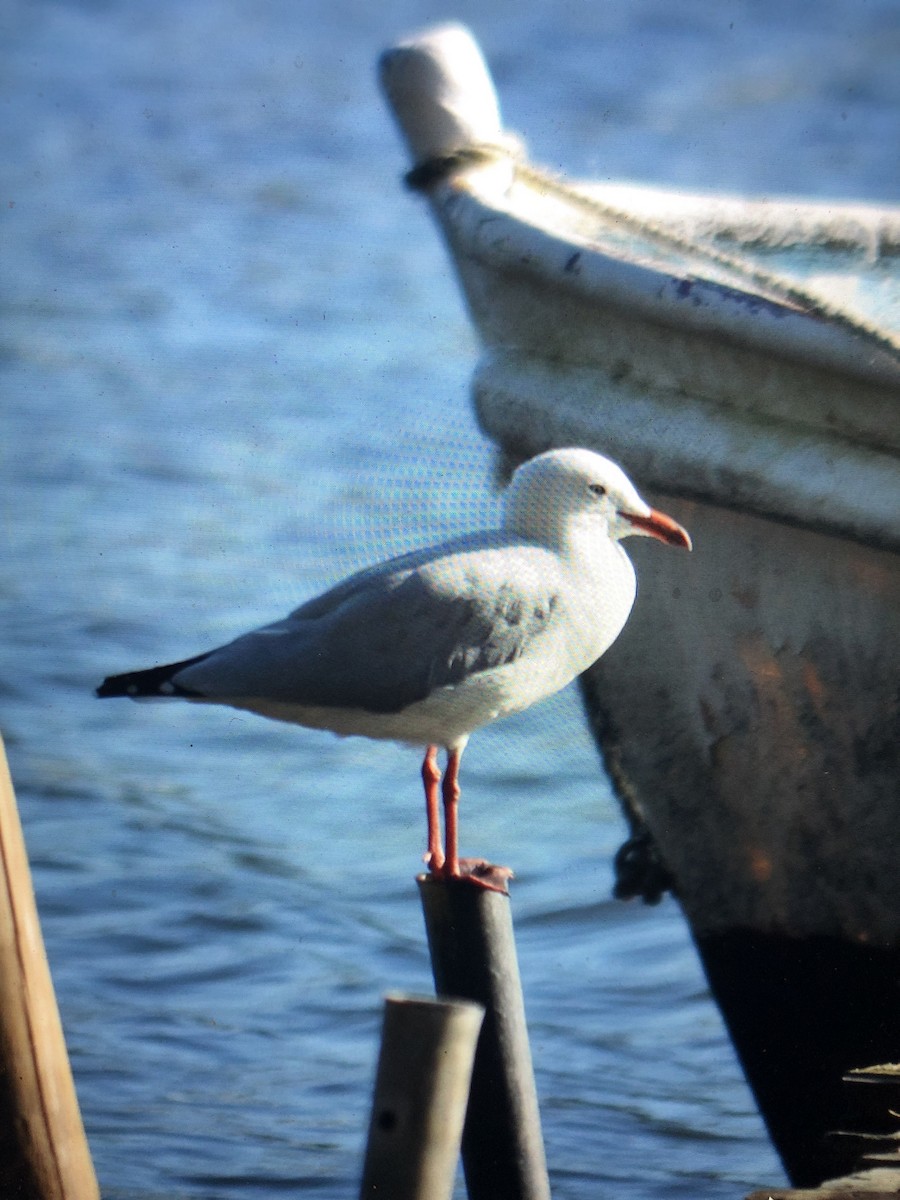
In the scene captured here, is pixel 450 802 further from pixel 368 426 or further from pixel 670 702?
pixel 368 426

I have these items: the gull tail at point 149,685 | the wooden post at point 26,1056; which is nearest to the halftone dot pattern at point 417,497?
the gull tail at point 149,685

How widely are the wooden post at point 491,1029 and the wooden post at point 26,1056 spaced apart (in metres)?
0.55

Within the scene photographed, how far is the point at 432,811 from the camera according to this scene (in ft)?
9.04

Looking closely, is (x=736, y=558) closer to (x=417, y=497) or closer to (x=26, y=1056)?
(x=417, y=497)

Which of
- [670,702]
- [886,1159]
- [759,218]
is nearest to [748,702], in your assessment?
[670,702]

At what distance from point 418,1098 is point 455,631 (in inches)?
24.3

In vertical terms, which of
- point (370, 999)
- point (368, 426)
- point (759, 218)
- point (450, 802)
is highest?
point (759, 218)

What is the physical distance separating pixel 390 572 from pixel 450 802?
42 cm

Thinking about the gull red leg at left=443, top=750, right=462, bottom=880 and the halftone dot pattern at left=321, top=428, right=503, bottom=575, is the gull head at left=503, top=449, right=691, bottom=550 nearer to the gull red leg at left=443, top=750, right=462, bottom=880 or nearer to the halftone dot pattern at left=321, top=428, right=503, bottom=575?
the gull red leg at left=443, top=750, right=462, bottom=880

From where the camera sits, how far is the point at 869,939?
3.27 meters

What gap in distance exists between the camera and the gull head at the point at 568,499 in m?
2.55

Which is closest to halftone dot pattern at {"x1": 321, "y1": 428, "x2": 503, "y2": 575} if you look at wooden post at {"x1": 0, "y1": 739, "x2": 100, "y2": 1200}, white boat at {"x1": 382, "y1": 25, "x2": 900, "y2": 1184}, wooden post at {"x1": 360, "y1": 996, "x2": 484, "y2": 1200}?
white boat at {"x1": 382, "y1": 25, "x2": 900, "y2": 1184}

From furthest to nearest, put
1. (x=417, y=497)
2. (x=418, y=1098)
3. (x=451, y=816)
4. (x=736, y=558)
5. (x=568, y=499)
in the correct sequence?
(x=417, y=497)
(x=736, y=558)
(x=451, y=816)
(x=568, y=499)
(x=418, y=1098)

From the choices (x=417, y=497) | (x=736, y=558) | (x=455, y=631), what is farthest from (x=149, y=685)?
(x=736, y=558)
